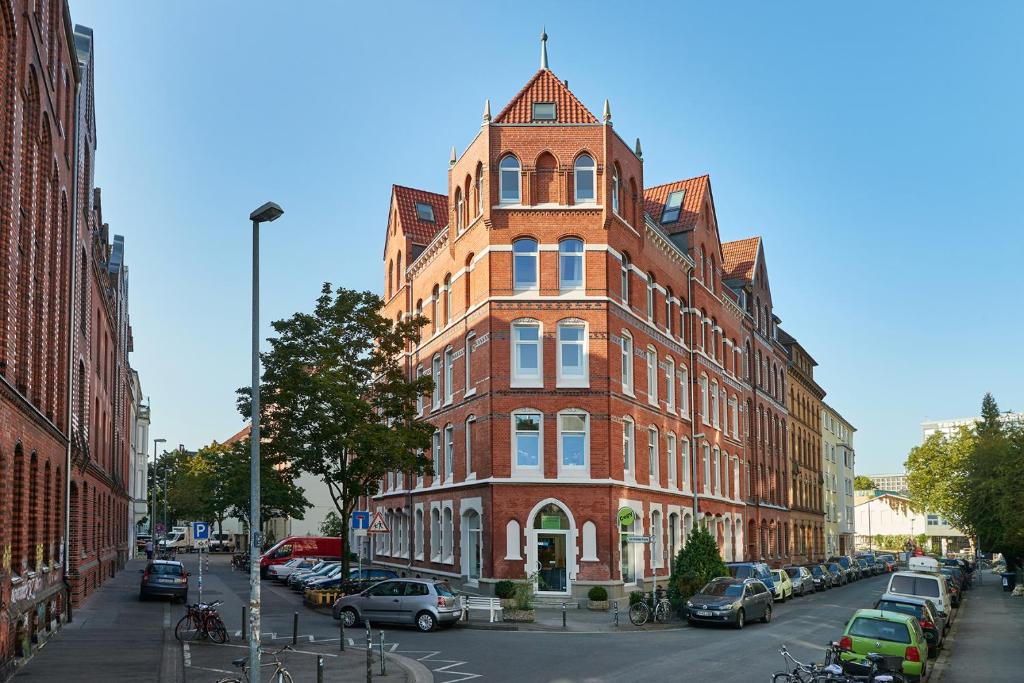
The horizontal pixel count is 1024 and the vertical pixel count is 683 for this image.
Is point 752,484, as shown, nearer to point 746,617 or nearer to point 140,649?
point 746,617

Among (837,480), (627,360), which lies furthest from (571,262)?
(837,480)

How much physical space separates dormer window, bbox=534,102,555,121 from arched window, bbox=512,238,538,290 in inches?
187

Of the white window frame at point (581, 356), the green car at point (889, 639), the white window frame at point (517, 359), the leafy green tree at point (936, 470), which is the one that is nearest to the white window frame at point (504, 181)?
the white window frame at point (517, 359)

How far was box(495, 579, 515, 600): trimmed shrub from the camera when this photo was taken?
33.7m

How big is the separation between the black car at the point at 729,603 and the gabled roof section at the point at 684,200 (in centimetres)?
2138

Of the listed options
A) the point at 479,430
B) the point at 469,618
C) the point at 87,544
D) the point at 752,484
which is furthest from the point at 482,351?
the point at 752,484

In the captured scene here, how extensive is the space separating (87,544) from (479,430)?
15.3m

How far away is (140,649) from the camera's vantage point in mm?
22406

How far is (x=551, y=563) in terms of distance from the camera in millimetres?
35312

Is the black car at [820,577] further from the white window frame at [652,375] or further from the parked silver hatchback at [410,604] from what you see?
the parked silver hatchback at [410,604]

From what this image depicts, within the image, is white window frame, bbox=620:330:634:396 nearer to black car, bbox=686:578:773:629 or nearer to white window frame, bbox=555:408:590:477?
white window frame, bbox=555:408:590:477

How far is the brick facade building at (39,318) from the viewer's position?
58.9 feet

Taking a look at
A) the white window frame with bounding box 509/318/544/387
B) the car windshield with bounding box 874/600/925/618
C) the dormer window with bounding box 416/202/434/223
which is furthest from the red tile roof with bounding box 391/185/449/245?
the car windshield with bounding box 874/600/925/618

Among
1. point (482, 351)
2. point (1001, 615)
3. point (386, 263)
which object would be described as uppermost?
point (386, 263)
